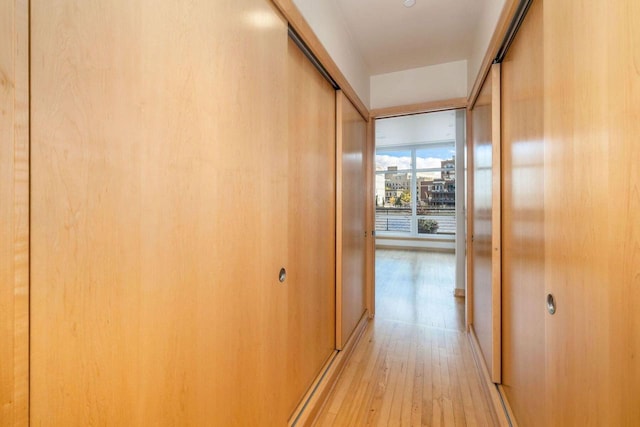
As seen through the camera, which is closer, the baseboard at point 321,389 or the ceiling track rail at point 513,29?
the ceiling track rail at point 513,29

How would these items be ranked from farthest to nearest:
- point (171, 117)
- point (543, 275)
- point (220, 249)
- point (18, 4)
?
1. point (543, 275)
2. point (220, 249)
3. point (171, 117)
4. point (18, 4)

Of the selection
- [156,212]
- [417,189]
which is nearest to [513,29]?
[156,212]

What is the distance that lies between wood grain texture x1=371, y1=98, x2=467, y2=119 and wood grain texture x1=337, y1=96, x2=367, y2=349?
21 cm

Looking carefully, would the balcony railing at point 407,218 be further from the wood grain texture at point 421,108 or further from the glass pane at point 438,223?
the wood grain texture at point 421,108

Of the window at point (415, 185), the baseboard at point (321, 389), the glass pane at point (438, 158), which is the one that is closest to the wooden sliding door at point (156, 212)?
the baseboard at point (321, 389)

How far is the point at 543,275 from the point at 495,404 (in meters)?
1.05

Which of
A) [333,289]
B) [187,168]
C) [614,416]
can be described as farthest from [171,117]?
[333,289]

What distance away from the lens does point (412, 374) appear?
6.96 ft

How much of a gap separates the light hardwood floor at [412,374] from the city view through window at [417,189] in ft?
13.3

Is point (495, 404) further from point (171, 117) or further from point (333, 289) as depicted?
point (171, 117)

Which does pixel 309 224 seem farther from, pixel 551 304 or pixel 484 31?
pixel 484 31

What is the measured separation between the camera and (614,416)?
2.13 feet

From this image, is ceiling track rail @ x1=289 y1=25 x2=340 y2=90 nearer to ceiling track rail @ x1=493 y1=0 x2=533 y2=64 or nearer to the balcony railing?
ceiling track rail @ x1=493 y1=0 x2=533 y2=64

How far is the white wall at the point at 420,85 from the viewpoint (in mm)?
2742
